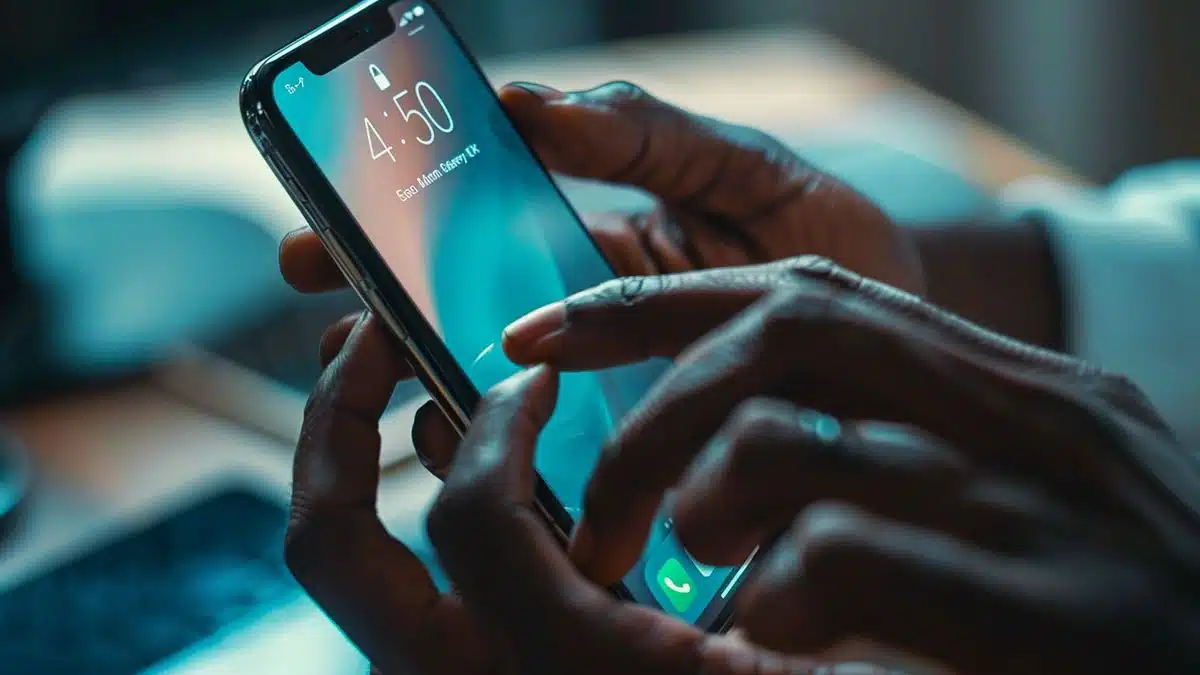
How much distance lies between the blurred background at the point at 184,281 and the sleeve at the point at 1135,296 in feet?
0.21

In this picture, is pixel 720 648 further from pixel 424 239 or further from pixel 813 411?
pixel 424 239

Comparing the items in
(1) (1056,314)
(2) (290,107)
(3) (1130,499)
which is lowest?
(1) (1056,314)

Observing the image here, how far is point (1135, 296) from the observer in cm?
62

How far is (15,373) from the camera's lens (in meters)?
0.61

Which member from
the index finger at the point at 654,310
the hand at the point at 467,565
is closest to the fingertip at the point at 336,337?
the hand at the point at 467,565

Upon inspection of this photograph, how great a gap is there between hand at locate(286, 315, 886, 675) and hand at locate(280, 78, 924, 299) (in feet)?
0.39

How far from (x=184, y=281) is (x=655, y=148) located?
1.10ft

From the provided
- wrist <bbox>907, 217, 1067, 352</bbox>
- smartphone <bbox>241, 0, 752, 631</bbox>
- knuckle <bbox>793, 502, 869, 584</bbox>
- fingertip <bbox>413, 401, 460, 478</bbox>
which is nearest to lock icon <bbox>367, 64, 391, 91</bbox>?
smartphone <bbox>241, 0, 752, 631</bbox>

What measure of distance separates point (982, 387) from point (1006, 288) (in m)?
0.40

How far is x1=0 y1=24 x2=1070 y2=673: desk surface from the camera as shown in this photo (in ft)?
1.73

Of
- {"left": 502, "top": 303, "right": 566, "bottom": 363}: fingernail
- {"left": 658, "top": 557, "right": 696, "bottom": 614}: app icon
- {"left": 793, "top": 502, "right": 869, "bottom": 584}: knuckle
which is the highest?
{"left": 502, "top": 303, "right": 566, "bottom": 363}: fingernail

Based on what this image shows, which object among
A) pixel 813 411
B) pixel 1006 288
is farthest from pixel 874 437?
pixel 1006 288

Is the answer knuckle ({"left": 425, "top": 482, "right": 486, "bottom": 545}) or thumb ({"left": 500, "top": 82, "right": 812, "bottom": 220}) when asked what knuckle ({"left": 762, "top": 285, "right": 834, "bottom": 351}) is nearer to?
knuckle ({"left": 425, "top": 482, "right": 486, "bottom": 545})

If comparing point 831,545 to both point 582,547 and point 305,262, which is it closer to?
point 582,547
